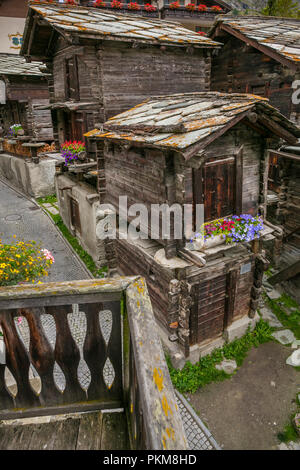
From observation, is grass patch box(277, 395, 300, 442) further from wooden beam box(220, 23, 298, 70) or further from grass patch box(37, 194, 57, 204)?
grass patch box(37, 194, 57, 204)

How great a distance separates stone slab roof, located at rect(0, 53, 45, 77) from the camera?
15.7 meters

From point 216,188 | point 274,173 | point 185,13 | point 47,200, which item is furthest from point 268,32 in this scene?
point 185,13

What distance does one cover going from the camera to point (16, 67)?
55.1 feet

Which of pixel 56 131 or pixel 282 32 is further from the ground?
pixel 282 32

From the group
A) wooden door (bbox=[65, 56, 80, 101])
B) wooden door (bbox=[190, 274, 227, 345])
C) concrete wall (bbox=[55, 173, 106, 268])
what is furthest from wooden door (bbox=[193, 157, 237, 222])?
wooden door (bbox=[65, 56, 80, 101])

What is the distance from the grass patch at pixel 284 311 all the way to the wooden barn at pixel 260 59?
20.2 feet

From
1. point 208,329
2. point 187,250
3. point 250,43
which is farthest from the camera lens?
point 250,43

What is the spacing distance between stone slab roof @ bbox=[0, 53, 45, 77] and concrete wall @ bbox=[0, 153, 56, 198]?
167 inches

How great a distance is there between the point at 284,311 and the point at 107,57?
9.93m

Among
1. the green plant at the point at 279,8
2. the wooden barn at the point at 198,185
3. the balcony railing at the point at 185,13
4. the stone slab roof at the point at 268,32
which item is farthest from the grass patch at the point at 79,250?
the green plant at the point at 279,8

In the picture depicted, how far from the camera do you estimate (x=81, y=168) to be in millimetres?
10586

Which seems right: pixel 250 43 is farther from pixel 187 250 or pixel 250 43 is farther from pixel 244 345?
pixel 244 345
